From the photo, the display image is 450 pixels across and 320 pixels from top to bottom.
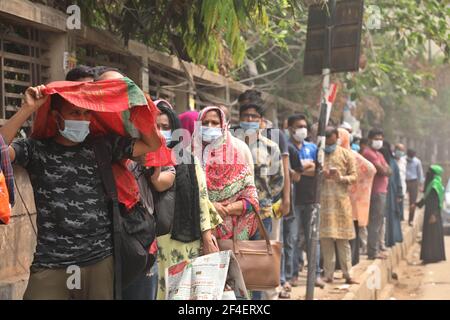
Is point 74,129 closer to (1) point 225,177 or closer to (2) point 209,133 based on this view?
(2) point 209,133

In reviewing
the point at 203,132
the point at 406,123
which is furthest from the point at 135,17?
the point at 406,123

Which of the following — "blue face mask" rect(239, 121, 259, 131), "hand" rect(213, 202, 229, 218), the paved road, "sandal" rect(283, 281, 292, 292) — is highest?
"blue face mask" rect(239, 121, 259, 131)

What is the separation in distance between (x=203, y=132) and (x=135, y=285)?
1.44 meters

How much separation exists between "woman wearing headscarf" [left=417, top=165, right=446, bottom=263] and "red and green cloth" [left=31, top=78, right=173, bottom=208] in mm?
10402

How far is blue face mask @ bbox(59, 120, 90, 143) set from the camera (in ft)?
12.2

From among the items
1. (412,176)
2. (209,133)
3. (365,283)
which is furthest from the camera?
(412,176)

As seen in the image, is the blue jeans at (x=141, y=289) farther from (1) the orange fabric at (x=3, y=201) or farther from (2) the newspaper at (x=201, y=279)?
(1) the orange fabric at (x=3, y=201)

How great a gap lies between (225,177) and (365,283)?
15.6ft

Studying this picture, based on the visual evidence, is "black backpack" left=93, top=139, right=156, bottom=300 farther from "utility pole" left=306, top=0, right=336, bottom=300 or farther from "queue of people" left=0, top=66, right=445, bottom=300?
"utility pole" left=306, top=0, right=336, bottom=300

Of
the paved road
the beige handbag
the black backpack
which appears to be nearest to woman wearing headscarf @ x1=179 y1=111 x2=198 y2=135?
the beige handbag

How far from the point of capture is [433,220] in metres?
13.9

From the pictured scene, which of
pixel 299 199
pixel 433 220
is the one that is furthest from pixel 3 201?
pixel 433 220

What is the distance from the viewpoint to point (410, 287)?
39.3ft

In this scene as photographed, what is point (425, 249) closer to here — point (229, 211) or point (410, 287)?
point (410, 287)
